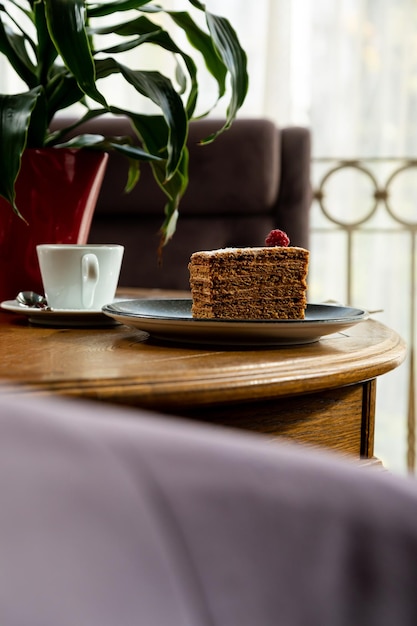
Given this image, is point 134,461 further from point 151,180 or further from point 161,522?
point 151,180

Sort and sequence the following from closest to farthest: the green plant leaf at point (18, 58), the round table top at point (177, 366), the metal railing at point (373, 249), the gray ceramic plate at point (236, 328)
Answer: the round table top at point (177, 366) → the gray ceramic plate at point (236, 328) → the green plant leaf at point (18, 58) → the metal railing at point (373, 249)

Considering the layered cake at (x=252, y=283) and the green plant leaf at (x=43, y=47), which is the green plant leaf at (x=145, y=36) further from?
the layered cake at (x=252, y=283)

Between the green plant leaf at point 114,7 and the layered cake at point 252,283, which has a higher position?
the green plant leaf at point 114,7

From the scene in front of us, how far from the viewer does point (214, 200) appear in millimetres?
1837

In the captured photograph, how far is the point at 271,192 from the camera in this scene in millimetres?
1832

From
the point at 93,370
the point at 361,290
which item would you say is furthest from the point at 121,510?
the point at 361,290

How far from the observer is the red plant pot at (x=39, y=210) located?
0.94 meters

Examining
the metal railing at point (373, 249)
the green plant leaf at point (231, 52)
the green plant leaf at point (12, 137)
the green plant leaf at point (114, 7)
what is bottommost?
the metal railing at point (373, 249)

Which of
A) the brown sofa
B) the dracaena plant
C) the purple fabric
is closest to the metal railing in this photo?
the brown sofa

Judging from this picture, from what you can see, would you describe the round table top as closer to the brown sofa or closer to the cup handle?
the cup handle

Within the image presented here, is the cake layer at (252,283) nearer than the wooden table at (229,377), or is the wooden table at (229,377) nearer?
the wooden table at (229,377)

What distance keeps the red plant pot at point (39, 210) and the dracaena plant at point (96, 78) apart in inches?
0.9

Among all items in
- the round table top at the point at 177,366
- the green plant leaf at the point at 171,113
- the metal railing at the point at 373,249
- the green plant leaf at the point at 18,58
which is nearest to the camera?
the round table top at the point at 177,366

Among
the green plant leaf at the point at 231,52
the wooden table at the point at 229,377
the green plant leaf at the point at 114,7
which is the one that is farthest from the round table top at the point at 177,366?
the green plant leaf at the point at 114,7
